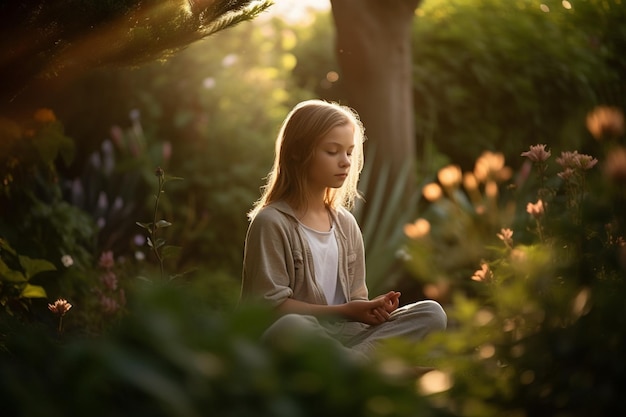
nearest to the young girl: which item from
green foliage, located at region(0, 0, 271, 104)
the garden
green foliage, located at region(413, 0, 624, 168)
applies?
the garden

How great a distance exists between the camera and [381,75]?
21.0 ft

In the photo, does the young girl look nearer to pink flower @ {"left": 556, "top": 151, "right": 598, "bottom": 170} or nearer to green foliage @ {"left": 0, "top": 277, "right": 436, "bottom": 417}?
pink flower @ {"left": 556, "top": 151, "right": 598, "bottom": 170}

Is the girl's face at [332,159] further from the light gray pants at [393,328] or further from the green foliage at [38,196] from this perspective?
the green foliage at [38,196]

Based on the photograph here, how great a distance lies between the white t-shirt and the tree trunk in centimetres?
284

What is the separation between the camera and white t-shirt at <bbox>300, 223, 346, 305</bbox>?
137 inches

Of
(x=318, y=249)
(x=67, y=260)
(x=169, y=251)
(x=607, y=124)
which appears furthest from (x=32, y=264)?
(x=607, y=124)

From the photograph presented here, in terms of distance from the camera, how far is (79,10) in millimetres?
2924

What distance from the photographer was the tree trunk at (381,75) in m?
6.31

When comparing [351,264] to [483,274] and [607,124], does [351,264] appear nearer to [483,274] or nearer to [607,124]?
[483,274]

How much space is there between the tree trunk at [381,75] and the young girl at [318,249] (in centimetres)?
273

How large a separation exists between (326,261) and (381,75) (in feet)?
10.2

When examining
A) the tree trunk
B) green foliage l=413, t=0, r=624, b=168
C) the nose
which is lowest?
green foliage l=413, t=0, r=624, b=168

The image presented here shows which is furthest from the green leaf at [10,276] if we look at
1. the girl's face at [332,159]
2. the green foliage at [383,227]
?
the green foliage at [383,227]

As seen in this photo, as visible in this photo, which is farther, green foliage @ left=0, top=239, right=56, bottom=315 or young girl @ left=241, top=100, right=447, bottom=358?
green foliage @ left=0, top=239, right=56, bottom=315
